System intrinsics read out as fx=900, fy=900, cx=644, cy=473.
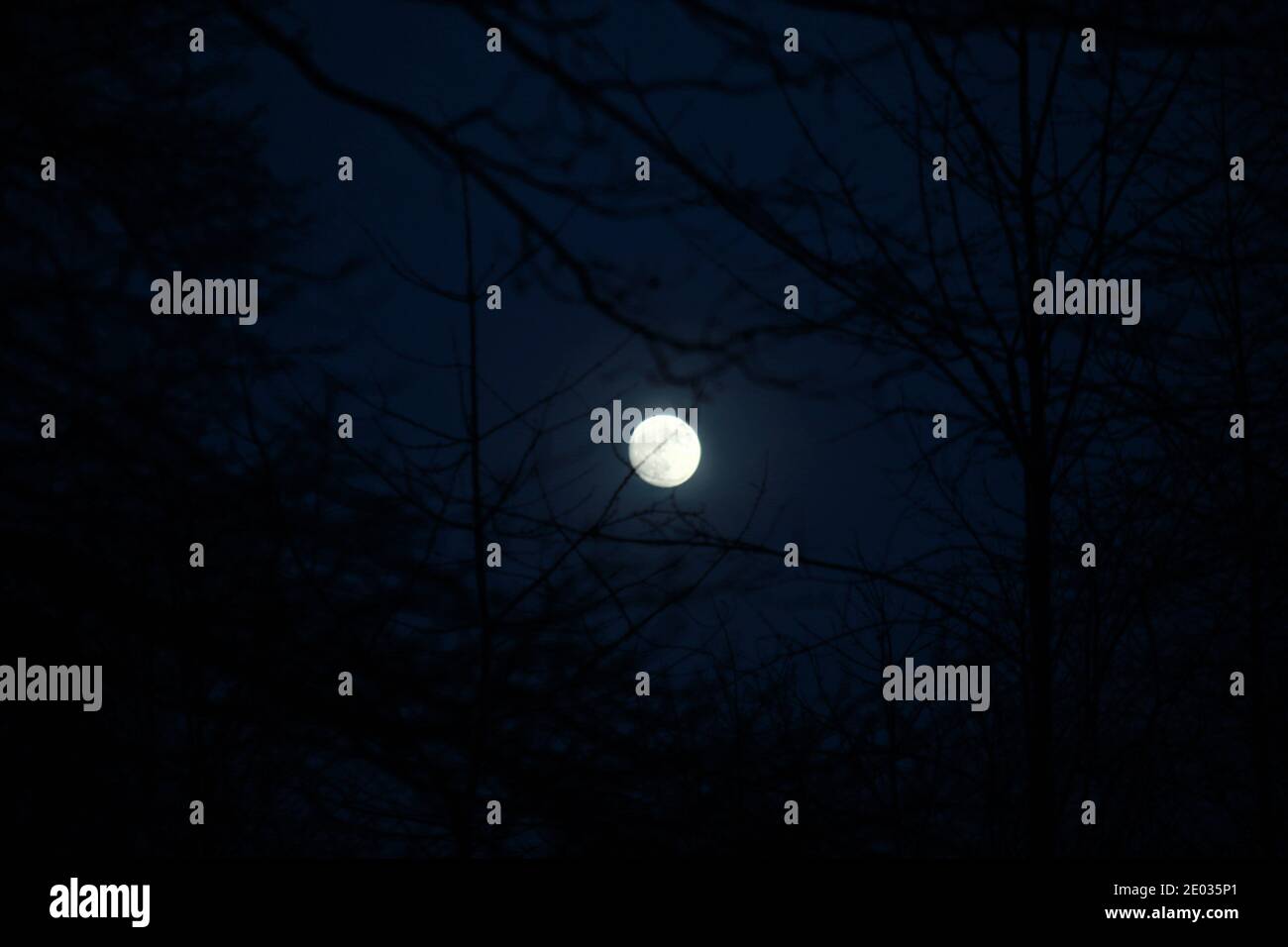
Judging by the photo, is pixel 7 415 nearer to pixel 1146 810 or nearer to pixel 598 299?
pixel 598 299

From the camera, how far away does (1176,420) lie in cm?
283

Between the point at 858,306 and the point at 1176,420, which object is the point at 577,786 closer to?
the point at 858,306

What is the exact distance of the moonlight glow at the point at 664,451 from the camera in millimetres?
2984

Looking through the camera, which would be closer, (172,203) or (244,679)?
(244,679)

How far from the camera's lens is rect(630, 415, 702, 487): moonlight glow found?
9.79 feet

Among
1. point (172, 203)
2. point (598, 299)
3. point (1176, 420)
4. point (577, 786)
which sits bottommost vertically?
point (577, 786)

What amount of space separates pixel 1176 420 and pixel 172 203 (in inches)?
149

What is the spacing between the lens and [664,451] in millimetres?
3037

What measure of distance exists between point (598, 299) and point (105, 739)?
93.6 inches

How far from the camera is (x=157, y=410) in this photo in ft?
11.0

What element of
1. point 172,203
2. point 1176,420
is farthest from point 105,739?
point 1176,420
